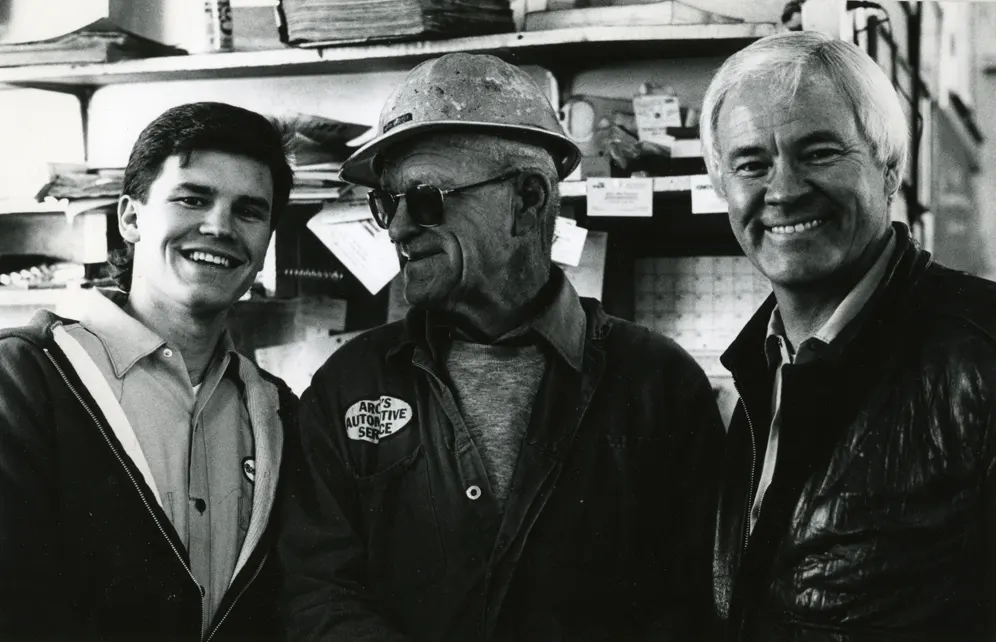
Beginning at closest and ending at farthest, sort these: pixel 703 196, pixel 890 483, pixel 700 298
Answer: pixel 890 483 → pixel 703 196 → pixel 700 298

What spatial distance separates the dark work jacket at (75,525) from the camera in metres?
1.54

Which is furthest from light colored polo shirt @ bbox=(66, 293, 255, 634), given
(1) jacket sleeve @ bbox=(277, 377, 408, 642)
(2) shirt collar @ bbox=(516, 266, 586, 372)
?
(2) shirt collar @ bbox=(516, 266, 586, 372)

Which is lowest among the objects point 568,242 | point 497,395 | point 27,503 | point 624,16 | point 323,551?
point 323,551

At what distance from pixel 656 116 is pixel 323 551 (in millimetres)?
1663

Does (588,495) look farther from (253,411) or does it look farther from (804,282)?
(253,411)

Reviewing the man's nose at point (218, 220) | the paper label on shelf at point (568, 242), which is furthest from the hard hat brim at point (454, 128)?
the paper label on shelf at point (568, 242)

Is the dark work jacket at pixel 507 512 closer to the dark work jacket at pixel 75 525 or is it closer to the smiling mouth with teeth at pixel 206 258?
the dark work jacket at pixel 75 525

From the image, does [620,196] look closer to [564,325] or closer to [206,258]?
[564,325]

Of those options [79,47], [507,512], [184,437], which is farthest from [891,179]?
[79,47]

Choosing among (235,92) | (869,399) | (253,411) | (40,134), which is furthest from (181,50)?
(869,399)

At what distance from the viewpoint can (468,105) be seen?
1.80m

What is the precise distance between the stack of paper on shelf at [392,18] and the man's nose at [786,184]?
1324 mm

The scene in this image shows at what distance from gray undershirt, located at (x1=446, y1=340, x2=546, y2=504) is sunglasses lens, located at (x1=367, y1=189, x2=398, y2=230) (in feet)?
1.03

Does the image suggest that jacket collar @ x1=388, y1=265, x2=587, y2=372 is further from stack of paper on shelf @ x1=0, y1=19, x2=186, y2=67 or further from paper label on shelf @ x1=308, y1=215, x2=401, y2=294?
stack of paper on shelf @ x1=0, y1=19, x2=186, y2=67
